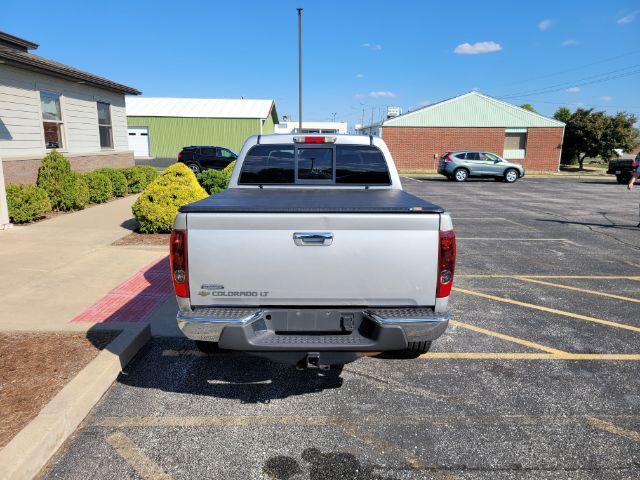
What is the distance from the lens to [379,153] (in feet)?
17.3

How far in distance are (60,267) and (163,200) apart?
2864 mm

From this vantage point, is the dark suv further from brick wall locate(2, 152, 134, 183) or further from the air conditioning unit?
the air conditioning unit

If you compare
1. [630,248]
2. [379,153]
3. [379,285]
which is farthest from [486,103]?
[379,285]

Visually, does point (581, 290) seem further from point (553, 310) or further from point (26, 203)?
point (26, 203)

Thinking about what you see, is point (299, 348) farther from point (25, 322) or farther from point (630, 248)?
point (630, 248)

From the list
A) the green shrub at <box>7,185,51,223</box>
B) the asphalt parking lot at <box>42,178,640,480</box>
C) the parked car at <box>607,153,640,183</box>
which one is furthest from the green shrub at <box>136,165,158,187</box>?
the parked car at <box>607,153,640,183</box>

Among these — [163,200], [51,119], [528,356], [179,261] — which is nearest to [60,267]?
[163,200]

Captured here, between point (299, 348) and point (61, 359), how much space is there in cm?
248

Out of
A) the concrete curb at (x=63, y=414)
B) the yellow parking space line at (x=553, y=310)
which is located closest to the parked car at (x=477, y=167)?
the yellow parking space line at (x=553, y=310)

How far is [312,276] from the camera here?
322cm

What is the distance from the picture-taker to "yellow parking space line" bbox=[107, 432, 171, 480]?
296 cm

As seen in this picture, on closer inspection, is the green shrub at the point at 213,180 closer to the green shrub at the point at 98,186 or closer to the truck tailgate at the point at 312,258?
the green shrub at the point at 98,186

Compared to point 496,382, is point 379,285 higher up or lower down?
higher up

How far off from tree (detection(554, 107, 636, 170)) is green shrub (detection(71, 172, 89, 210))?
40.3 m
